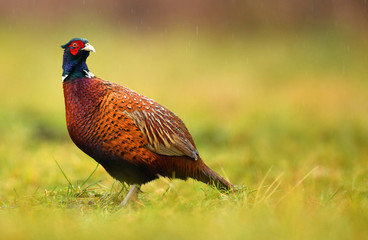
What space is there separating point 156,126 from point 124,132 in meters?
0.29

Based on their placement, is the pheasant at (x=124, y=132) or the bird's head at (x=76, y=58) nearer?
the pheasant at (x=124, y=132)

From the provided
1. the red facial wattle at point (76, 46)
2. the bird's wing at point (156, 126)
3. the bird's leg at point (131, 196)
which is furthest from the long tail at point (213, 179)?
the red facial wattle at point (76, 46)

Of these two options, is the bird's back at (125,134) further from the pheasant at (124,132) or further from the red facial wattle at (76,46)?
the red facial wattle at (76,46)

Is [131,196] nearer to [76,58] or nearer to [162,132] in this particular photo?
[162,132]

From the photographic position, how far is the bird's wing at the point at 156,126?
13.7ft

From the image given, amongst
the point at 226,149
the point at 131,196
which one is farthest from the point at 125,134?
the point at 226,149

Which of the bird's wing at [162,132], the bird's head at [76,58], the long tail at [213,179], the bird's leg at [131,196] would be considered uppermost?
the bird's head at [76,58]

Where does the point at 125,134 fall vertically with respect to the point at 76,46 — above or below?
below

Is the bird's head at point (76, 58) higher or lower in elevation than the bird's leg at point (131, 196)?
higher

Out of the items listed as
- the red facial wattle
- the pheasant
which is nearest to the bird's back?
the pheasant

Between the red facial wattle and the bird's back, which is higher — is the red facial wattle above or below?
above

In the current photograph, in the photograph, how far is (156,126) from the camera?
13.9 ft

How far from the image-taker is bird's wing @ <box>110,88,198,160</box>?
165 inches

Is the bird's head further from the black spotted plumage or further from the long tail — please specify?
the long tail
